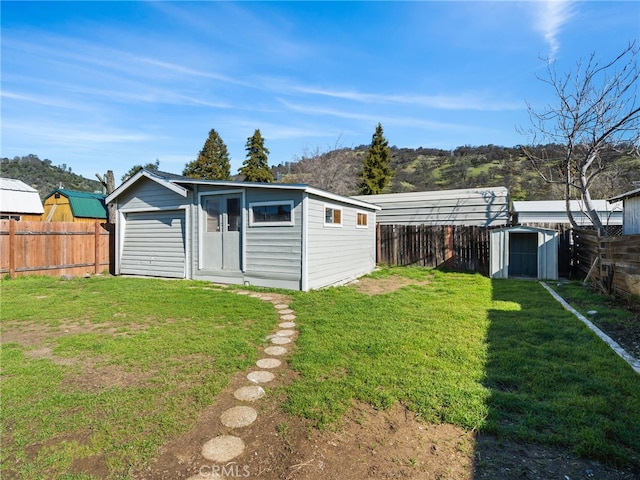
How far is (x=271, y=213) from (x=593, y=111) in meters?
9.37

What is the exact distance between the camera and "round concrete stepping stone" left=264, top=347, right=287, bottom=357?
356cm

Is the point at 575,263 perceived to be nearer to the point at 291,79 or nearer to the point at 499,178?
the point at 291,79

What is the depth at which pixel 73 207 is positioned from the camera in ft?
65.1

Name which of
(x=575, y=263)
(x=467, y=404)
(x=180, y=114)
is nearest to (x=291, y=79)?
(x=180, y=114)

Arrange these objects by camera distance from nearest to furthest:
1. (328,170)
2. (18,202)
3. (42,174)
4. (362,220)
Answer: (362,220), (18,202), (328,170), (42,174)

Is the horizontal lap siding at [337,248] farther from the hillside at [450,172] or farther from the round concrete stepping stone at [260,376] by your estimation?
the hillside at [450,172]

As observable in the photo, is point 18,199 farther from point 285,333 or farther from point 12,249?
point 285,333

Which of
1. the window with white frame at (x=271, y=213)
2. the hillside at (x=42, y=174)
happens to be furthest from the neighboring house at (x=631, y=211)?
the hillside at (x=42, y=174)

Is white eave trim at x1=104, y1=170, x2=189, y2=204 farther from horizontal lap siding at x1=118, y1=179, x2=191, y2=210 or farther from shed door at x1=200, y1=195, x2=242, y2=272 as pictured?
shed door at x1=200, y1=195, x2=242, y2=272

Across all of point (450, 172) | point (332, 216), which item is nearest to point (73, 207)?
point (332, 216)

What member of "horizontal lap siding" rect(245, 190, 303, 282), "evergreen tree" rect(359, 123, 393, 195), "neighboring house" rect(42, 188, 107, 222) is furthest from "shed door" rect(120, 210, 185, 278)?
"evergreen tree" rect(359, 123, 393, 195)

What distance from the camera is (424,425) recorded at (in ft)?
7.27

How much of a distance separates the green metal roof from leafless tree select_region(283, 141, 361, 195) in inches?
566

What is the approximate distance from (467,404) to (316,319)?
8.86 ft
